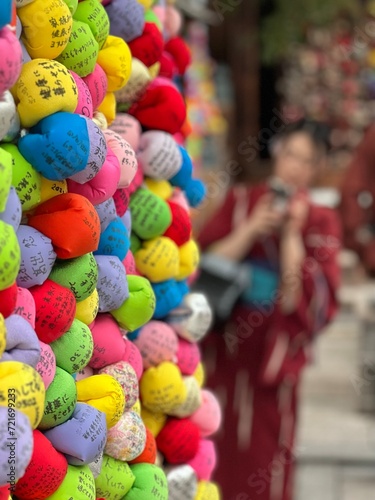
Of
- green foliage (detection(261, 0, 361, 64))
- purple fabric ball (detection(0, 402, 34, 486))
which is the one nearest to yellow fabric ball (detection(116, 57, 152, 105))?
purple fabric ball (detection(0, 402, 34, 486))

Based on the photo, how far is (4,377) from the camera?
64 cm

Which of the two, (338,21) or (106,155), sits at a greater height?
(106,155)

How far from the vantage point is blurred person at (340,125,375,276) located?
3332 millimetres

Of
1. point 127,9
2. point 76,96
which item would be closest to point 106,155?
point 76,96

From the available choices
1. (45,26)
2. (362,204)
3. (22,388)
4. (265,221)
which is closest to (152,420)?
(22,388)

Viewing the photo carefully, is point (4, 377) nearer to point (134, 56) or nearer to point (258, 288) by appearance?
point (134, 56)

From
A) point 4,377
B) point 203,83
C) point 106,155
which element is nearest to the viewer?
point 4,377

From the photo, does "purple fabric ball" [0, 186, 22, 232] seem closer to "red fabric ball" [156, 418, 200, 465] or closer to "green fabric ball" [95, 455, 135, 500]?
"green fabric ball" [95, 455, 135, 500]

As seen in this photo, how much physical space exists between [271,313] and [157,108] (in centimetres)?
128

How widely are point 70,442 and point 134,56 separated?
42cm

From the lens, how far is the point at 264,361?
2.19 m

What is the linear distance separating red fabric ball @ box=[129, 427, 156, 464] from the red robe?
49.4 inches

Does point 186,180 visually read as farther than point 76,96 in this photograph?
Yes

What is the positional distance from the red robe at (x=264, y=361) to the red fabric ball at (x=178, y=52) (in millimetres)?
1090
